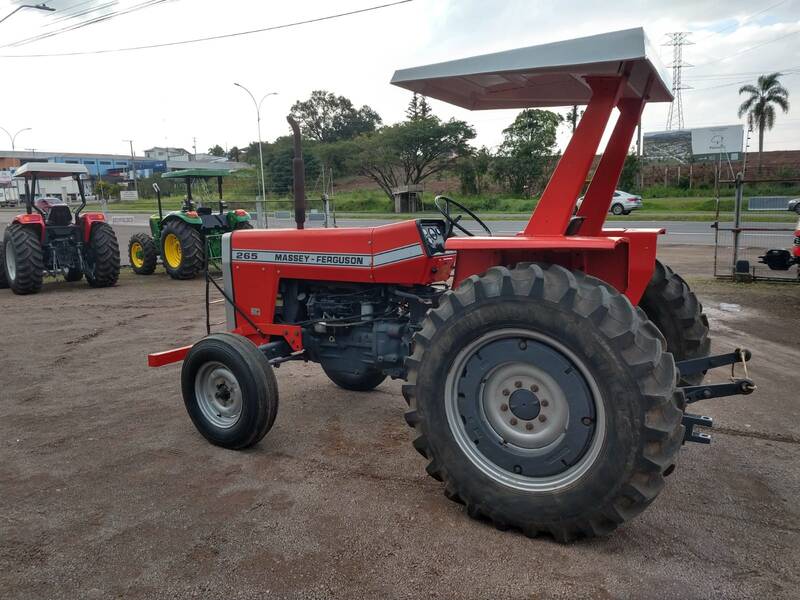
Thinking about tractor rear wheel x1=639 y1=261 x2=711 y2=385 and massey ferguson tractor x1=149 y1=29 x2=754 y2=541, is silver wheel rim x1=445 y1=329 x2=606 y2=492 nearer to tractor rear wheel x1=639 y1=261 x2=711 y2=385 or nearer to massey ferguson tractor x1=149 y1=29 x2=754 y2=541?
massey ferguson tractor x1=149 y1=29 x2=754 y2=541

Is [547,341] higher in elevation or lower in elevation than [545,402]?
higher

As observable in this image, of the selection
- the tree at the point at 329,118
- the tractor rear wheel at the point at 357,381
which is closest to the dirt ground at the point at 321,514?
the tractor rear wheel at the point at 357,381

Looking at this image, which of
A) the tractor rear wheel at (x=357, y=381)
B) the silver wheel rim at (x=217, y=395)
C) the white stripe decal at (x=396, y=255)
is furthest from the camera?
the tractor rear wheel at (x=357, y=381)

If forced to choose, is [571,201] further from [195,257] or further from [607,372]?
[195,257]

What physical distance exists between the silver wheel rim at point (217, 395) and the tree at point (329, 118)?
69592mm

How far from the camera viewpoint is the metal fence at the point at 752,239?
391 inches

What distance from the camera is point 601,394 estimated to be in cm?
249

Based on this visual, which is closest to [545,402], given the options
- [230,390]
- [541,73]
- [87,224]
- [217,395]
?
[541,73]

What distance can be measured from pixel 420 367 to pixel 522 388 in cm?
48

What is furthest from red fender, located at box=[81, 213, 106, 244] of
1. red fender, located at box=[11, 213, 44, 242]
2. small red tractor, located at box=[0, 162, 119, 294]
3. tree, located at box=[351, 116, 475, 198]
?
tree, located at box=[351, 116, 475, 198]

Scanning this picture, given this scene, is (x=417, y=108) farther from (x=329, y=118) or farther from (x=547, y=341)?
(x=547, y=341)

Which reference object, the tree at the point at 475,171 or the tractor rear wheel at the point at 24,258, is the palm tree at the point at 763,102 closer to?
the tree at the point at 475,171

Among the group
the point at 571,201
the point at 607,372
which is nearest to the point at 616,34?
the point at 571,201

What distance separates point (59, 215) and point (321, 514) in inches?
426
